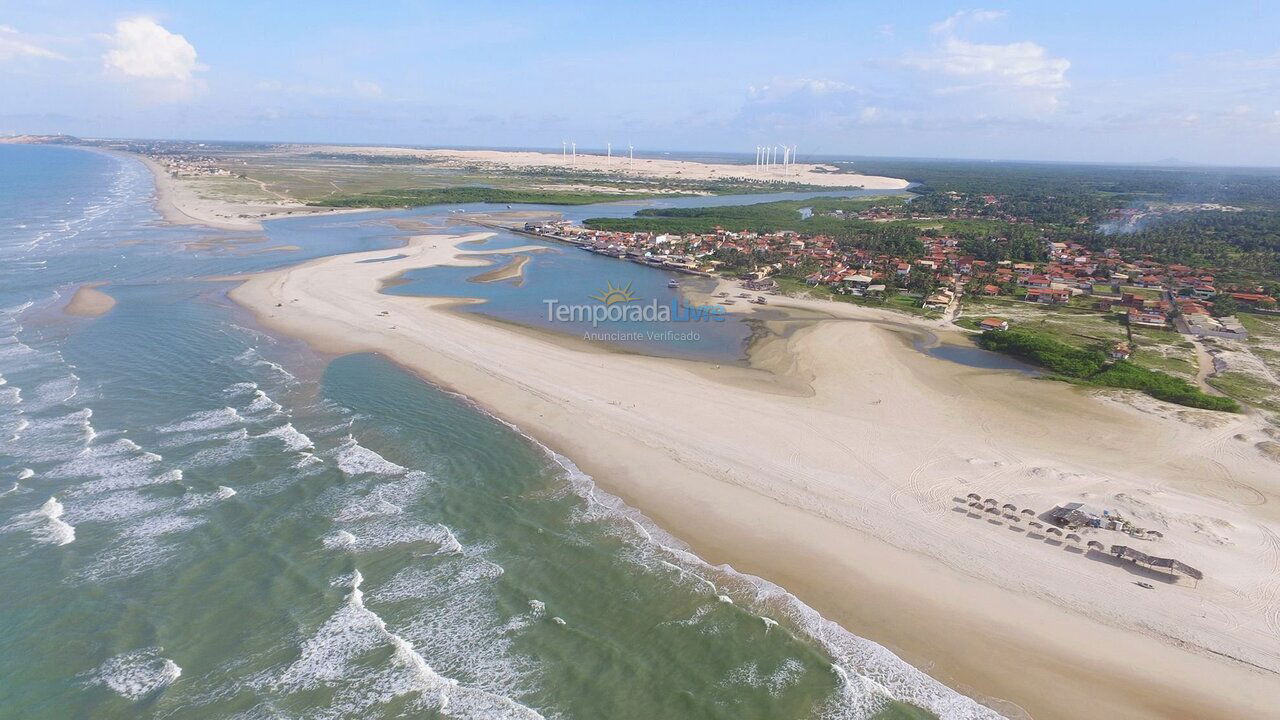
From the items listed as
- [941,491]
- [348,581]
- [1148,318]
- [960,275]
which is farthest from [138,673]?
[960,275]

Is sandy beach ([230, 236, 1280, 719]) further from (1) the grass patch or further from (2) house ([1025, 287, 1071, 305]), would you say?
(2) house ([1025, 287, 1071, 305])

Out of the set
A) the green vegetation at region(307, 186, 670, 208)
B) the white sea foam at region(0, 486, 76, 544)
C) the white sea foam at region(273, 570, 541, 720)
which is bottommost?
the white sea foam at region(273, 570, 541, 720)

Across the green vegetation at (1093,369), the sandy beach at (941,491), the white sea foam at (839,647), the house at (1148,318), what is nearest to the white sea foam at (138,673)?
the white sea foam at (839,647)

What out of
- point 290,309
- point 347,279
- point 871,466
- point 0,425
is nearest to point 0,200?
point 347,279

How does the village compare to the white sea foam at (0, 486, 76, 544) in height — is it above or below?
above

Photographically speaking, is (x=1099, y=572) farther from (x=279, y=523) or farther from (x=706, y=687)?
(x=279, y=523)

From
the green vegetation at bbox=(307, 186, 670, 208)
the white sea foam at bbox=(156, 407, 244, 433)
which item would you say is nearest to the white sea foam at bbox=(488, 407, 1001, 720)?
the white sea foam at bbox=(156, 407, 244, 433)

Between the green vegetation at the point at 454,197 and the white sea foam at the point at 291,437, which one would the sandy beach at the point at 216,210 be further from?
the white sea foam at the point at 291,437
